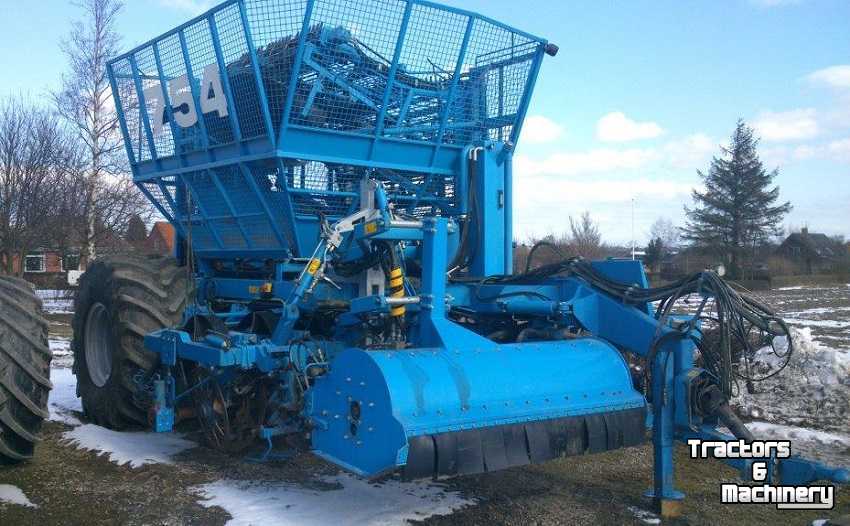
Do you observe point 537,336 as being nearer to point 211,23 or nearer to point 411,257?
point 411,257

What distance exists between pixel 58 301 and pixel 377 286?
25.2 metres

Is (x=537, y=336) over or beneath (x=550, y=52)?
beneath

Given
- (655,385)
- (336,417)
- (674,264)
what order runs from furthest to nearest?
(674,264), (655,385), (336,417)

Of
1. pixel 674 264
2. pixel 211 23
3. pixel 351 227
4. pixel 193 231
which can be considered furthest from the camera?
pixel 674 264

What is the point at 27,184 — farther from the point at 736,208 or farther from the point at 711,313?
the point at 736,208

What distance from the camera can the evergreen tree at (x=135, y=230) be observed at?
75.8 ft

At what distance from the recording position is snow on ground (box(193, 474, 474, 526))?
15.1 feet

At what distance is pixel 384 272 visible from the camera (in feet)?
17.6

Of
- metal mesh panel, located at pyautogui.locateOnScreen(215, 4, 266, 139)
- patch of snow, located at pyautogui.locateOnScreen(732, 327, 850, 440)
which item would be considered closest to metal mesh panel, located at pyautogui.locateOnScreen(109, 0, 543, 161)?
metal mesh panel, located at pyautogui.locateOnScreen(215, 4, 266, 139)

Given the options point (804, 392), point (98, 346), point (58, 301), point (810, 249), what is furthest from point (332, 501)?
point (810, 249)

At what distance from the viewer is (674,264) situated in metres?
43.9

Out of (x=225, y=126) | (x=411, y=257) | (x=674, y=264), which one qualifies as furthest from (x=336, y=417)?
(x=674, y=264)

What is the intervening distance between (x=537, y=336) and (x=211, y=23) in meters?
3.29

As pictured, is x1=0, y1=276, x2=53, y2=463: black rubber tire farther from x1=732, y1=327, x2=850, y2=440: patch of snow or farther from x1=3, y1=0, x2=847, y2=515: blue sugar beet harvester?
x1=732, y1=327, x2=850, y2=440: patch of snow
